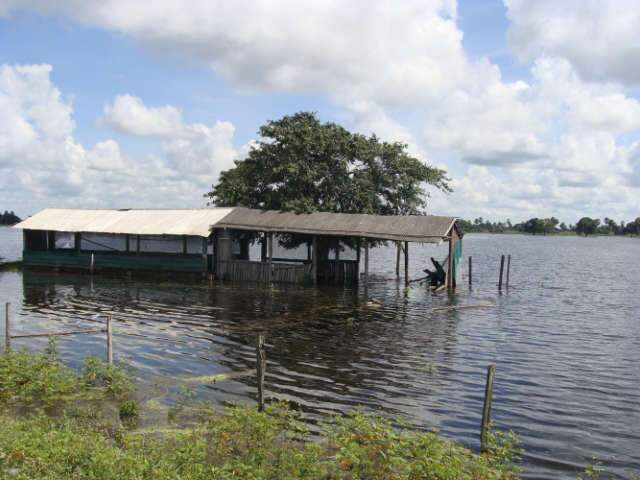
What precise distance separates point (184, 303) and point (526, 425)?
18207 millimetres

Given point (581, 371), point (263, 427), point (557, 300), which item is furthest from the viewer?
point (557, 300)

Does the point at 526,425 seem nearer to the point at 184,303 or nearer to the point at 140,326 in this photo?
the point at 140,326

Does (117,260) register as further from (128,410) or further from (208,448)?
(208,448)

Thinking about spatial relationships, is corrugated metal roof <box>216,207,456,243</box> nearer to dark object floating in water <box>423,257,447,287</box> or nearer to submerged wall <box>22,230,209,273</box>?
submerged wall <box>22,230,209,273</box>

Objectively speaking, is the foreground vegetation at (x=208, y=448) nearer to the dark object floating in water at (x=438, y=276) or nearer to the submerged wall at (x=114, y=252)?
the submerged wall at (x=114, y=252)

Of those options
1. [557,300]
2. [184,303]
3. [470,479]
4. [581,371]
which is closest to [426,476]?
[470,479]

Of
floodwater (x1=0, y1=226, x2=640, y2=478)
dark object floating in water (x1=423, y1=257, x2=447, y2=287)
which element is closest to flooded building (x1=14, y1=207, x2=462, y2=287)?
dark object floating in water (x1=423, y1=257, x2=447, y2=287)

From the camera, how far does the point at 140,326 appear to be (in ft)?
69.7

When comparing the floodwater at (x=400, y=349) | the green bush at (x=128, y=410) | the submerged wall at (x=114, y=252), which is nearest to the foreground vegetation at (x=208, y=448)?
the green bush at (x=128, y=410)

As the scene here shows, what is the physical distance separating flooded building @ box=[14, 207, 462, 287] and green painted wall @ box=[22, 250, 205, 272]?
60 millimetres

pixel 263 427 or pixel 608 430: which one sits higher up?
pixel 263 427

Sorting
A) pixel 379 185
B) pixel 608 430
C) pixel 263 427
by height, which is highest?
pixel 379 185

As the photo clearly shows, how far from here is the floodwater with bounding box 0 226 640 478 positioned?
40.5 feet

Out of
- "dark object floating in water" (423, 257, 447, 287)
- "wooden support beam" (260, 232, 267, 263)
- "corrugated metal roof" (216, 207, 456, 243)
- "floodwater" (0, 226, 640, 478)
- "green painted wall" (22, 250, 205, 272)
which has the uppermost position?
"corrugated metal roof" (216, 207, 456, 243)
